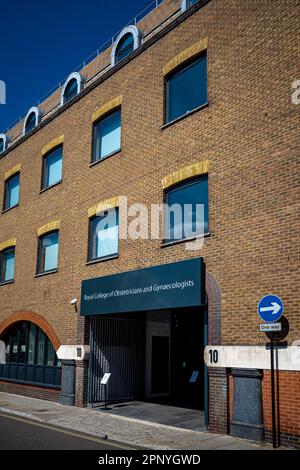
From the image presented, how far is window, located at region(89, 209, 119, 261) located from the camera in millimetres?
15549

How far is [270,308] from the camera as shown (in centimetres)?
973

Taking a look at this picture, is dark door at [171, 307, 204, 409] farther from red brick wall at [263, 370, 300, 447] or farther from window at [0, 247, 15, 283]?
window at [0, 247, 15, 283]

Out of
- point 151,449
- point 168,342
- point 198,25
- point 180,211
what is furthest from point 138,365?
point 198,25

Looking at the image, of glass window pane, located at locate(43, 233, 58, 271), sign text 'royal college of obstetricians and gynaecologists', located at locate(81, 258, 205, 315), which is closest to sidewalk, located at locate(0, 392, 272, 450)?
sign text 'royal college of obstetricians and gynaecologists', located at locate(81, 258, 205, 315)

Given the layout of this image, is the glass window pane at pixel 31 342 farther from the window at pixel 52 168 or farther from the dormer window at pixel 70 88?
the dormer window at pixel 70 88

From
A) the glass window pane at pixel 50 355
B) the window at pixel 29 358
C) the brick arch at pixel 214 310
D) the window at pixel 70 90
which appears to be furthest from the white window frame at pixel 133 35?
the window at pixel 29 358

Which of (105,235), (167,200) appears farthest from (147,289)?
(105,235)

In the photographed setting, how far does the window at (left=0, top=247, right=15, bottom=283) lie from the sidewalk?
6.66 metres

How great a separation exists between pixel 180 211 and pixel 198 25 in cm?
517

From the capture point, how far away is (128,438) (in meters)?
10.4

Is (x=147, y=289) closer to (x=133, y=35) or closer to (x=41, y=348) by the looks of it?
(x=41, y=348)

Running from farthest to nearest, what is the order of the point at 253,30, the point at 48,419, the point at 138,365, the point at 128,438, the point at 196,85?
the point at 138,365
the point at 196,85
the point at 48,419
the point at 253,30
the point at 128,438

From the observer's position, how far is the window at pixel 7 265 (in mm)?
21359
